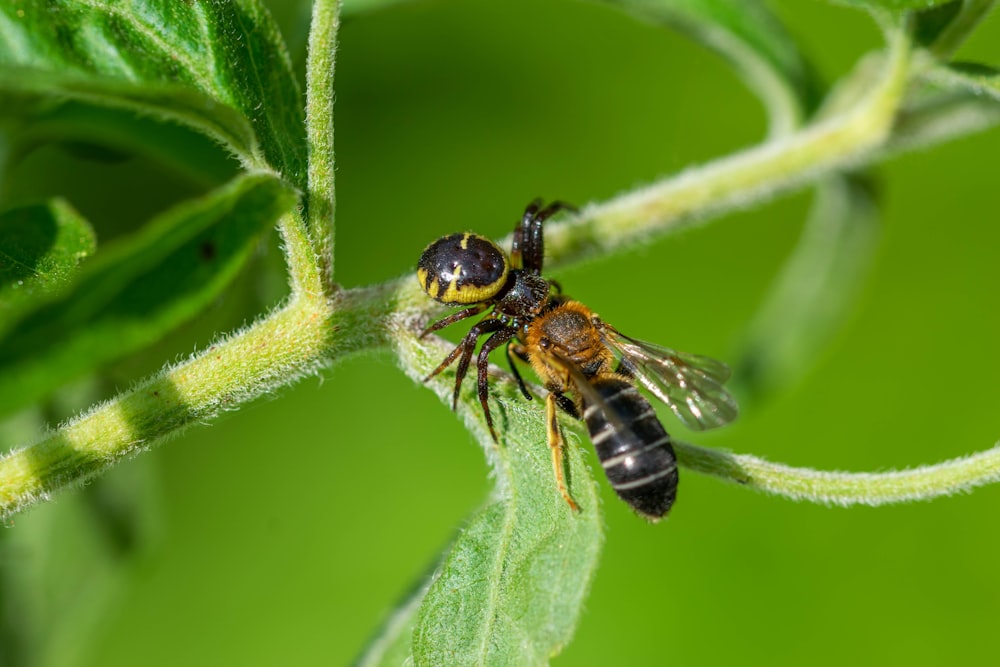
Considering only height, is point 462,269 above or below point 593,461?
below

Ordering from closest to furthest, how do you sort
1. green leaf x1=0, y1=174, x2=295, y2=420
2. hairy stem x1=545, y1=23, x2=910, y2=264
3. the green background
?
green leaf x1=0, y1=174, x2=295, y2=420 → hairy stem x1=545, y1=23, x2=910, y2=264 → the green background

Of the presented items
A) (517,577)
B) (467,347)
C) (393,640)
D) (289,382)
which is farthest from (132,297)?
(393,640)

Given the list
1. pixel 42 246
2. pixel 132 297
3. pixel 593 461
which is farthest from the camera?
pixel 593 461

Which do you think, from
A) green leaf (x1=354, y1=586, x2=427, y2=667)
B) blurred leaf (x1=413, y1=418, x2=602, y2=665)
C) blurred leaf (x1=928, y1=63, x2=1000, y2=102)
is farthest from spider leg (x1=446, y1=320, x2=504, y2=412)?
blurred leaf (x1=928, y1=63, x2=1000, y2=102)

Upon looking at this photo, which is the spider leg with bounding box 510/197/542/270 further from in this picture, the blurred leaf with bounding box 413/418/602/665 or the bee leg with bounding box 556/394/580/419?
the blurred leaf with bounding box 413/418/602/665

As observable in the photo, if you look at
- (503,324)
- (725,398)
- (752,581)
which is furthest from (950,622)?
(503,324)

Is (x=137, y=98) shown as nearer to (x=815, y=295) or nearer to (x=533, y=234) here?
(x=533, y=234)
